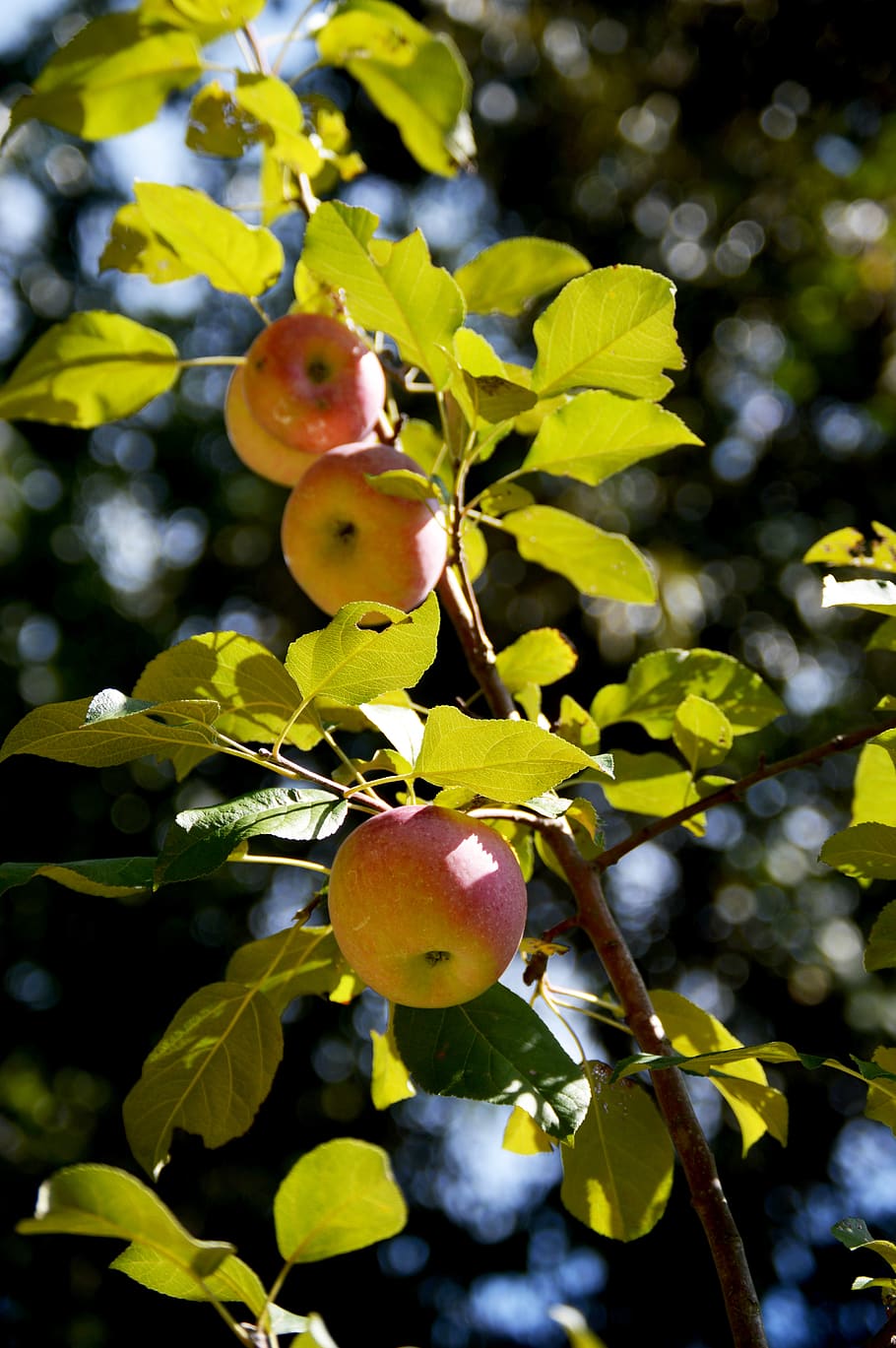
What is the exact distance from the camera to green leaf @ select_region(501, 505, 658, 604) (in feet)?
2.49

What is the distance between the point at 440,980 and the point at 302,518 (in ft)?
1.04

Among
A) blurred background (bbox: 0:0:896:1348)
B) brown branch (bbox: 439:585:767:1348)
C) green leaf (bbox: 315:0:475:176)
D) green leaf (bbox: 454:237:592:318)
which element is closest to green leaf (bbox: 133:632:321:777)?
brown branch (bbox: 439:585:767:1348)

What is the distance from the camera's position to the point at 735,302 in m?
2.82

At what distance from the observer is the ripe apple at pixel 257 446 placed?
0.82m

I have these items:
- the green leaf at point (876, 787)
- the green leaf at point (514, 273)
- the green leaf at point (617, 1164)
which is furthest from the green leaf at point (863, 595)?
the green leaf at point (514, 273)

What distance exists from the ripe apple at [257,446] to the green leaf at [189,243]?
73 millimetres

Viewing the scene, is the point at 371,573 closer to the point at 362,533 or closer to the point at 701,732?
the point at 362,533

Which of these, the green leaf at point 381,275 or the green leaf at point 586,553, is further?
the green leaf at point 586,553

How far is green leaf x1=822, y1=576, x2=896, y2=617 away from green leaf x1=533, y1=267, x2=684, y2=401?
185mm

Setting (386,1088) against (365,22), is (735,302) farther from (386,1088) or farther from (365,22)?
(386,1088)

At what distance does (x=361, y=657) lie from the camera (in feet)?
1.59

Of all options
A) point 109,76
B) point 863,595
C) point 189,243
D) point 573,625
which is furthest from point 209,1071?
point 573,625

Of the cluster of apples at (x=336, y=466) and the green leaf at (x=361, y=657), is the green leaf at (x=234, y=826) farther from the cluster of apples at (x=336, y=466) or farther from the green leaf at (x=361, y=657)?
the cluster of apples at (x=336, y=466)

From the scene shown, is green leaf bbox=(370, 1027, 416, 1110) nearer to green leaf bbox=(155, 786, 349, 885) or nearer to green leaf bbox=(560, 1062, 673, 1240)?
green leaf bbox=(560, 1062, 673, 1240)
